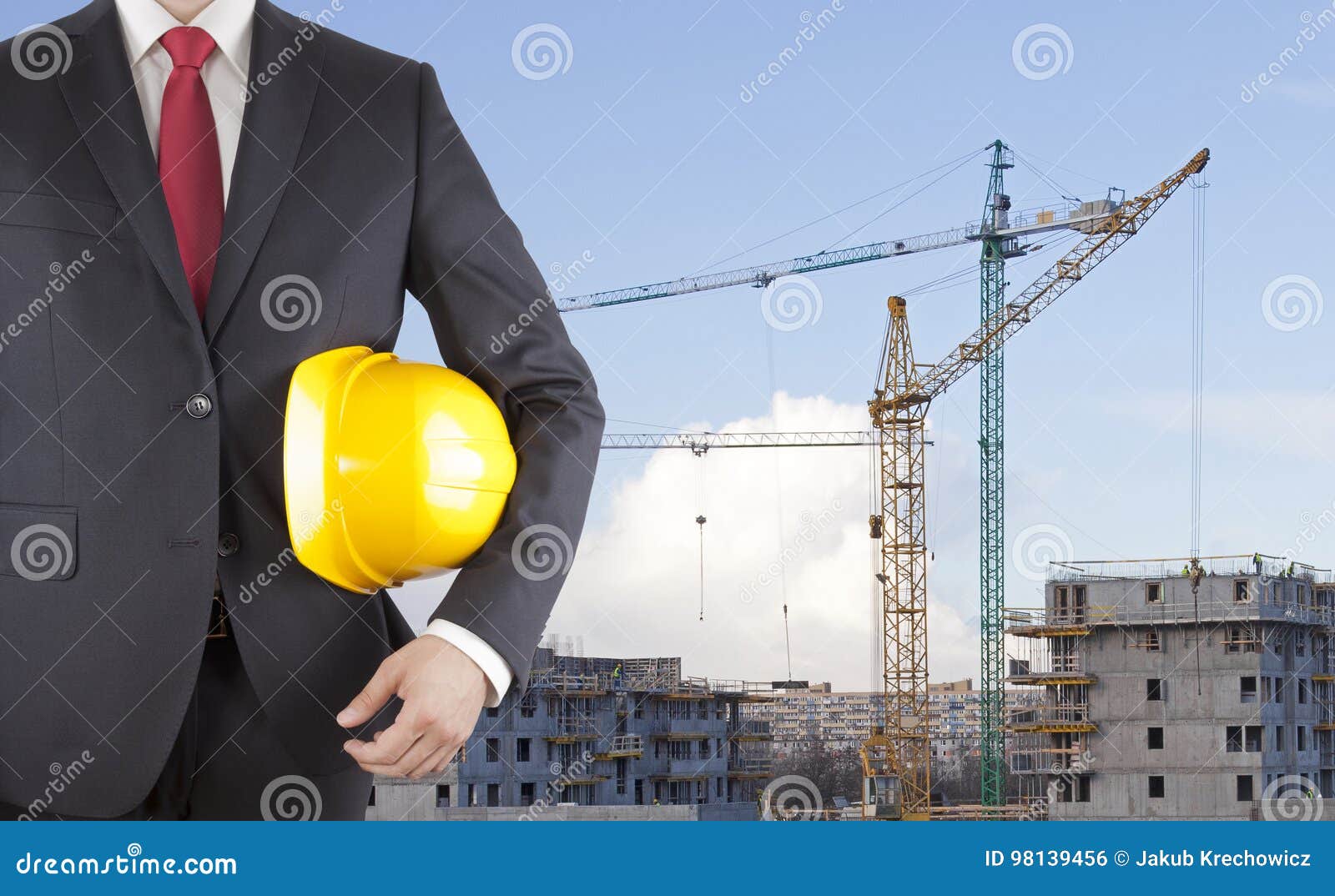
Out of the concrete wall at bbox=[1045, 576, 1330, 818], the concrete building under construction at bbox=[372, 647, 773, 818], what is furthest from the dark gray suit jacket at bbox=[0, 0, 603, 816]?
the concrete wall at bbox=[1045, 576, 1330, 818]

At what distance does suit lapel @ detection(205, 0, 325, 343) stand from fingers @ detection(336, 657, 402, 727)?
37 centimetres

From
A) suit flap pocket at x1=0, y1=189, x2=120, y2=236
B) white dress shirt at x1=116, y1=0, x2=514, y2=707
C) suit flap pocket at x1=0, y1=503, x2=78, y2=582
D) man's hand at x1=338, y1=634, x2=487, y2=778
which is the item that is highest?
white dress shirt at x1=116, y1=0, x2=514, y2=707

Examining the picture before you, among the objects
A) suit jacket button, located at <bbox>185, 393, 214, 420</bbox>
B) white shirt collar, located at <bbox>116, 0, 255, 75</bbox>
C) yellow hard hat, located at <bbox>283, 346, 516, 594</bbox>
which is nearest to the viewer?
yellow hard hat, located at <bbox>283, 346, 516, 594</bbox>

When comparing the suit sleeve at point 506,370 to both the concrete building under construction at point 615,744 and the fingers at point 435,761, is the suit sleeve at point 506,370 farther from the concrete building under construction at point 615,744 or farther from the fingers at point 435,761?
the concrete building under construction at point 615,744

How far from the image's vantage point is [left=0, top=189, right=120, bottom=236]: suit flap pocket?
1405 mm

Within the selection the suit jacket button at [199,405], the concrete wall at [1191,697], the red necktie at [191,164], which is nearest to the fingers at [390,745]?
the suit jacket button at [199,405]

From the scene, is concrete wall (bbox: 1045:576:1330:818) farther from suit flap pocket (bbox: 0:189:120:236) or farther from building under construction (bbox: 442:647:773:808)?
suit flap pocket (bbox: 0:189:120:236)

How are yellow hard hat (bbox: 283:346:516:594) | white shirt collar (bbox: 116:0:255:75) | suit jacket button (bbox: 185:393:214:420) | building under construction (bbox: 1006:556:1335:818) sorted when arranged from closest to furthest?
1. yellow hard hat (bbox: 283:346:516:594)
2. suit jacket button (bbox: 185:393:214:420)
3. white shirt collar (bbox: 116:0:255:75)
4. building under construction (bbox: 1006:556:1335:818)

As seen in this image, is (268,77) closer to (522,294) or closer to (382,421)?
(522,294)

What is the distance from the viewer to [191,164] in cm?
144

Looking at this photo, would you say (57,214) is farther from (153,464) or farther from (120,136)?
(153,464)

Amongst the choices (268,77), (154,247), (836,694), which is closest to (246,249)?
(154,247)

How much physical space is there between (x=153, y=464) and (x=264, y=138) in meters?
0.35
